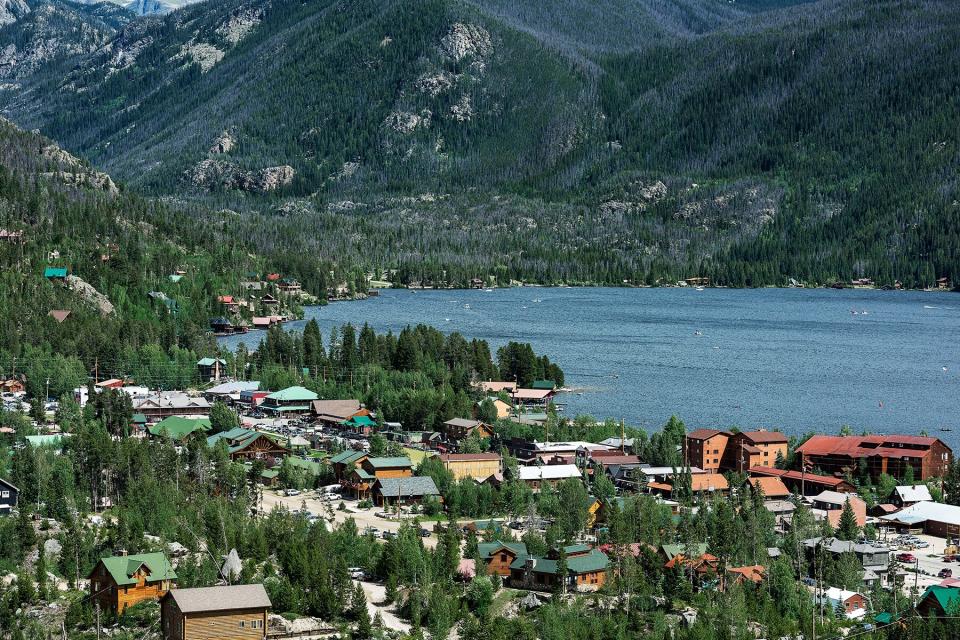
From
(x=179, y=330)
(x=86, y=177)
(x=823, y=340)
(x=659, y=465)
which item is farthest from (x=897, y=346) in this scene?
(x=86, y=177)

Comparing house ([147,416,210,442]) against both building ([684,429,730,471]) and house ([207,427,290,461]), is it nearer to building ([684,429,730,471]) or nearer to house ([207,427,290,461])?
house ([207,427,290,461])

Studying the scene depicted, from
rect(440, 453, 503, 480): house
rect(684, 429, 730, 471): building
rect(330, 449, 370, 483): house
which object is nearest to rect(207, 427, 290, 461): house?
rect(330, 449, 370, 483): house

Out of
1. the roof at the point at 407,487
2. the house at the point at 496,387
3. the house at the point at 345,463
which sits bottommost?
the roof at the point at 407,487

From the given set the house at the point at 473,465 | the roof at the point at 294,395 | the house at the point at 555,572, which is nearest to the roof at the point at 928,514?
the house at the point at 555,572

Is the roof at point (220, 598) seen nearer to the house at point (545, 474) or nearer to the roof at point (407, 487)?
the roof at point (407, 487)

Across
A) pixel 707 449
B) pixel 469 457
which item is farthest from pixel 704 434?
pixel 469 457

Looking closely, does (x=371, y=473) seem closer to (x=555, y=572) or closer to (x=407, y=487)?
(x=407, y=487)
